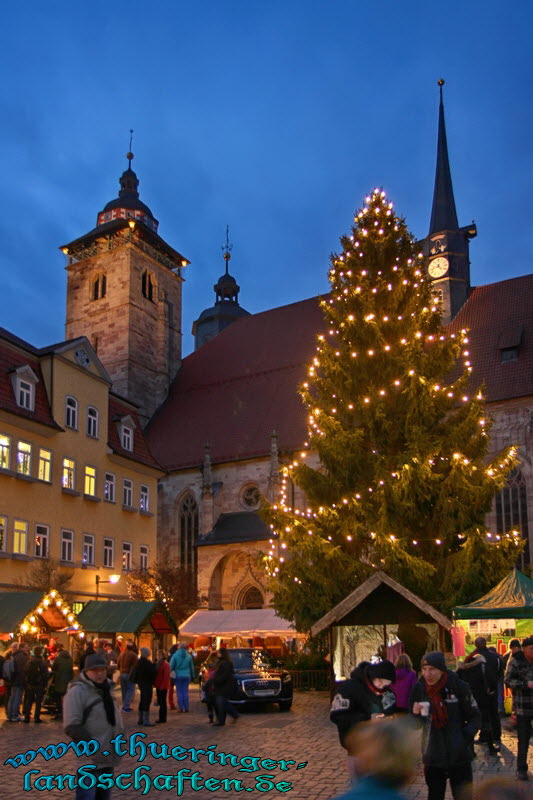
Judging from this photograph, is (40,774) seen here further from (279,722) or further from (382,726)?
(382,726)

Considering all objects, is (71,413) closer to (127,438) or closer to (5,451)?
(5,451)

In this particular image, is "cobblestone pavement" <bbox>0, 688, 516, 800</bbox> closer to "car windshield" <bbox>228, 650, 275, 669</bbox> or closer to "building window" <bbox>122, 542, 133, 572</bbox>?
"car windshield" <bbox>228, 650, 275, 669</bbox>

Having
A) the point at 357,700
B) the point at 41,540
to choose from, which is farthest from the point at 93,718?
the point at 41,540

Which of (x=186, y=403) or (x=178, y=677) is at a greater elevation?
(x=186, y=403)

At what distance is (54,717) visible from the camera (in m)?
15.9

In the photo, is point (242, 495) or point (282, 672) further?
point (242, 495)

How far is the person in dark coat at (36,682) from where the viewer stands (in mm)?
14969

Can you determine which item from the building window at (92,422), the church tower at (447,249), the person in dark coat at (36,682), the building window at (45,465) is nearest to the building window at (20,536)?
the building window at (45,465)

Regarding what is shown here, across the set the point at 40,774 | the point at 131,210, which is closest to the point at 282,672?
the point at 40,774

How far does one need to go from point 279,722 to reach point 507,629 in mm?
4027

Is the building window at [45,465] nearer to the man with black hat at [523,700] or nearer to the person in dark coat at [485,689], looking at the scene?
the person in dark coat at [485,689]

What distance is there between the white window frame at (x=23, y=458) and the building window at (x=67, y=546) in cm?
247

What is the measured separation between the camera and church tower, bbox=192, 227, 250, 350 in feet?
230

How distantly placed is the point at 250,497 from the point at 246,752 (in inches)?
1130
